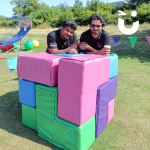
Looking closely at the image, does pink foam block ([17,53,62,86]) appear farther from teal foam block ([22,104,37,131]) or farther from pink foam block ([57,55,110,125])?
teal foam block ([22,104,37,131])

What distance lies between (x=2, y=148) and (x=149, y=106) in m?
2.71

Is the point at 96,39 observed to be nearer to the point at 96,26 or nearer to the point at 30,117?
the point at 96,26

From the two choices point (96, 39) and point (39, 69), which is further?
point (96, 39)

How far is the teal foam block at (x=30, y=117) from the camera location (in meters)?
2.36

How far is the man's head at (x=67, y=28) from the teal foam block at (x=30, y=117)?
53.0 inches

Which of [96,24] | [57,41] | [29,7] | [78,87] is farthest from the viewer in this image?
[29,7]

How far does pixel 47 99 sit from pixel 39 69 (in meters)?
0.40

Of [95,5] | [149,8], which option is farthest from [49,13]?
[149,8]

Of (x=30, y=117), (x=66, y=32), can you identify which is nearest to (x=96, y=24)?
(x=66, y=32)

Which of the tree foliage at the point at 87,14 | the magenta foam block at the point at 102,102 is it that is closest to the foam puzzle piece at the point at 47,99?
the magenta foam block at the point at 102,102

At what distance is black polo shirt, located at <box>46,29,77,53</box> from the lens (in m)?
2.69

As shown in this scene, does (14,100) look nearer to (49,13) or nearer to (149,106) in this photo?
(149,106)

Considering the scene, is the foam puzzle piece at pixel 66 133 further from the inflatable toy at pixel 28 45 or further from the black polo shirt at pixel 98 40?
the inflatable toy at pixel 28 45

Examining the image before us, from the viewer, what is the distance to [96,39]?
8.91ft
